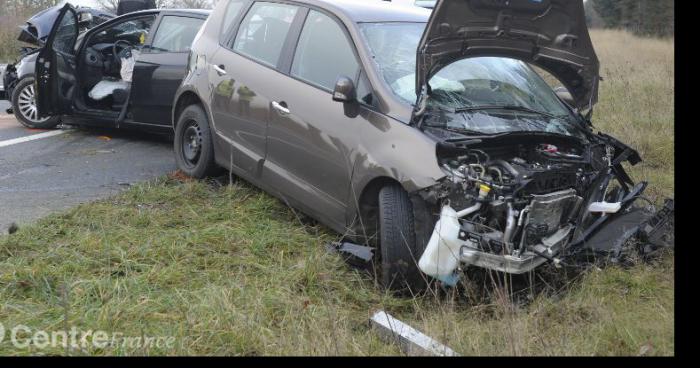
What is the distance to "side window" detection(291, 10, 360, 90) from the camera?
15.0 feet

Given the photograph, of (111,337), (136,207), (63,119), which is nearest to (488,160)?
(111,337)

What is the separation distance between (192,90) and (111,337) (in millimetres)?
3233

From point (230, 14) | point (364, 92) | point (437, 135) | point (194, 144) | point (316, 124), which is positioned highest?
point (230, 14)

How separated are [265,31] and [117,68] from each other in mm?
3743

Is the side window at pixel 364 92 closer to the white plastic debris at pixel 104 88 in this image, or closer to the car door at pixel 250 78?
the car door at pixel 250 78

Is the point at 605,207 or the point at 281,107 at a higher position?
the point at 281,107

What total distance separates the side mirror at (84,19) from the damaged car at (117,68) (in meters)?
0.31


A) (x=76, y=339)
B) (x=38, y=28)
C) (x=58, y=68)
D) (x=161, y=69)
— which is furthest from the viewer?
(x=38, y=28)

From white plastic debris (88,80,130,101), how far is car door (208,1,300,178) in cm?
279

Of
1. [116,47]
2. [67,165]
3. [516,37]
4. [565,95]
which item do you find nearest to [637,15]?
[516,37]

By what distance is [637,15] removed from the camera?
164 inches

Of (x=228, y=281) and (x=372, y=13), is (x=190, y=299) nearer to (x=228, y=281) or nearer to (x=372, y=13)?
(x=228, y=281)

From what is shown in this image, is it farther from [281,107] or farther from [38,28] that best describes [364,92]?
[38,28]

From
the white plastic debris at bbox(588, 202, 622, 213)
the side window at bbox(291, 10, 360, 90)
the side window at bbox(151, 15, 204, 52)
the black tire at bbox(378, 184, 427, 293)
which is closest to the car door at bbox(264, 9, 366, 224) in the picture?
the side window at bbox(291, 10, 360, 90)
